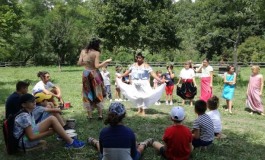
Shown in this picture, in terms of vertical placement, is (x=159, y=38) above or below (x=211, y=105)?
above

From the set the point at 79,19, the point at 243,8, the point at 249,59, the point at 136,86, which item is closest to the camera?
the point at 136,86

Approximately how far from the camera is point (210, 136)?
638 centimetres

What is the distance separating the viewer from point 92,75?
8516 millimetres

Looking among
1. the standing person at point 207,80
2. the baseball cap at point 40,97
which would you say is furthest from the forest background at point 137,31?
the baseball cap at point 40,97

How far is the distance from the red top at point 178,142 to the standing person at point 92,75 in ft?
10.7

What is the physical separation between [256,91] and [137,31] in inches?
419

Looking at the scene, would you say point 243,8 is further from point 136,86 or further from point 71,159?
point 71,159

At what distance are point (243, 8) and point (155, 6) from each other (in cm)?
607

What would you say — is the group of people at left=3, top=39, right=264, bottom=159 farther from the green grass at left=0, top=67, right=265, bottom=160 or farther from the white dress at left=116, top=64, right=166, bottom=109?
the green grass at left=0, top=67, right=265, bottom=160

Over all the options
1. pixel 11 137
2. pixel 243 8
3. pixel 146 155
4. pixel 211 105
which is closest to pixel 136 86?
pixel 211 105

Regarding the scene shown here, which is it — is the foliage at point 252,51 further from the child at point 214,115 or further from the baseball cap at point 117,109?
the baseball cap at point 117,109

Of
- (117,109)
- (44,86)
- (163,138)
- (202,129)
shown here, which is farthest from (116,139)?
(44,86)

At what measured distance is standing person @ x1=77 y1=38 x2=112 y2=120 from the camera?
8.45 m

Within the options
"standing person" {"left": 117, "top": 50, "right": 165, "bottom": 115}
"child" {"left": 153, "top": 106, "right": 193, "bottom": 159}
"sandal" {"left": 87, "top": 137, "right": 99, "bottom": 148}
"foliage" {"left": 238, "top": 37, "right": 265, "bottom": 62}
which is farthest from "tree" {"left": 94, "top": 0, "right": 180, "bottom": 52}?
"foliage" {"left": 238, "top": 37, "right": 265, "bottom": 62}
